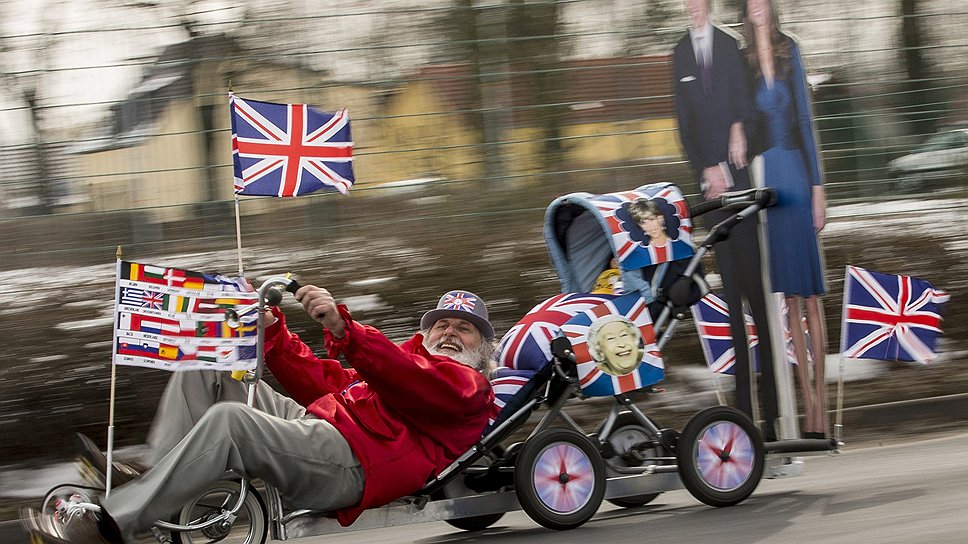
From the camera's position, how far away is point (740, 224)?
7.89 m

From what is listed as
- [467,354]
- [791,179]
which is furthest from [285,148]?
[791,179]

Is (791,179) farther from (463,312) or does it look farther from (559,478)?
(559,478)

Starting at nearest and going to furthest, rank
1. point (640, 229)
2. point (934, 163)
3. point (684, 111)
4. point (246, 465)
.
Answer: point (246, 465)
point (640, 229)
point (684, 111)
point (934, 163)

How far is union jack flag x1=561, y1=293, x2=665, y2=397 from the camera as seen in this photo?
624cm

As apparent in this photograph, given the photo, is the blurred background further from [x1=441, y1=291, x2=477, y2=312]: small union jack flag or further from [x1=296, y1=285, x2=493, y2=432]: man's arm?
[x1=296, y1=285, x2=493, y2=432]: man's arm

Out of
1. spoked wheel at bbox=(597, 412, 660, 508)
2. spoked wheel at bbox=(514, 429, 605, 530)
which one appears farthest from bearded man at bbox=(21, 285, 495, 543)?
spoked wheel at bbox=(597, 412, 660, 508)

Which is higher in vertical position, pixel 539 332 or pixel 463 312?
pixel 463 312

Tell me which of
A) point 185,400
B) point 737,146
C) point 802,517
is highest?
point 737,146

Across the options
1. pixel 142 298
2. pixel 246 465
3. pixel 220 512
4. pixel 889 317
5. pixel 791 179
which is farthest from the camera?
pixel 791 179

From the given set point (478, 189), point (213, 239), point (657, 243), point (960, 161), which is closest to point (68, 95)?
point (213, 239)

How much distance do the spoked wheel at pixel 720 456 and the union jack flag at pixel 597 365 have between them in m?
0.32

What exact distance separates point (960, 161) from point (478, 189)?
427 cm

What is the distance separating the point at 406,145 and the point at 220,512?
555 cm

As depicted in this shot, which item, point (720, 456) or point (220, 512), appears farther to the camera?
point (720, 456)
